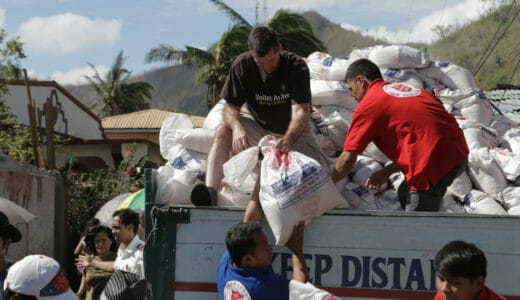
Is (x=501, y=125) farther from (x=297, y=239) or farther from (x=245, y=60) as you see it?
(x=297, y=239)

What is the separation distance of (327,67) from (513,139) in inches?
65.0

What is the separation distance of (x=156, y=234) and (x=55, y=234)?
7327 mm

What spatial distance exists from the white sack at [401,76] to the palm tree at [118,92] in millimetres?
41055

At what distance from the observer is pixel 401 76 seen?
18.1ft

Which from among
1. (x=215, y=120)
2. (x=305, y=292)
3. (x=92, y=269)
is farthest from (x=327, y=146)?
(x=92, y=269)

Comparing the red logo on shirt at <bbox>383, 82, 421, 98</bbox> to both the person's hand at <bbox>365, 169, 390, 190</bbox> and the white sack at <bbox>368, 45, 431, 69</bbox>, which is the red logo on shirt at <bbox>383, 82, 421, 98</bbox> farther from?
the white sack at <bbox>368, 45, 431, 69</bbox>

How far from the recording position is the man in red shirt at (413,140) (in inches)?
145

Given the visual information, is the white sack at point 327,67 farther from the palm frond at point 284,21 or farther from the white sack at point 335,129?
the palm frond at point 284,21

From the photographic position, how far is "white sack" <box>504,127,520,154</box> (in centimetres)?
486

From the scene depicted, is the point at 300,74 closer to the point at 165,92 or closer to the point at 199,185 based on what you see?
the point at 199,185

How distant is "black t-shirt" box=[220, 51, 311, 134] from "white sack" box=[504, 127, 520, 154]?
5.76ft

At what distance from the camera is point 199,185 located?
3551 mm

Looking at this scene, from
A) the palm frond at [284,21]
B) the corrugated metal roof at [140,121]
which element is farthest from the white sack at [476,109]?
the corrugated metal roof at [140,121]

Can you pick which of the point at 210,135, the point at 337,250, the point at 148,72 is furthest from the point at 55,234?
the point at 148,72
